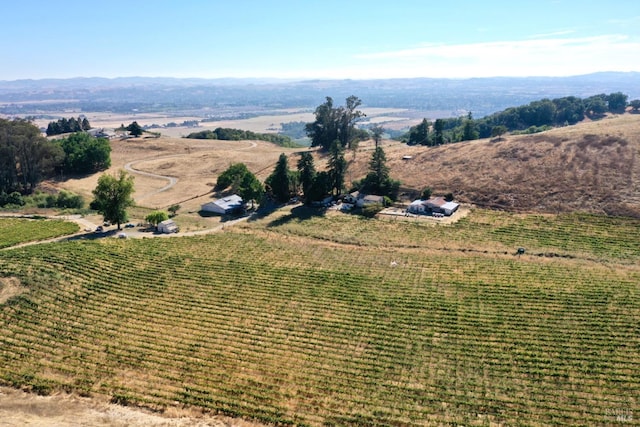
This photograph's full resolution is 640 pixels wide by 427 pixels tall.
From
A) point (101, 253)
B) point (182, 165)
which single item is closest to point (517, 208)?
point (101, 253)

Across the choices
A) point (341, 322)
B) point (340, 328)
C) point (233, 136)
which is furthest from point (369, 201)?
point (233, 136)

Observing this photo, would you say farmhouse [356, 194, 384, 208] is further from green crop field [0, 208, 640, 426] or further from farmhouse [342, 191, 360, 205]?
green crop field [0, 208, 640, 426]

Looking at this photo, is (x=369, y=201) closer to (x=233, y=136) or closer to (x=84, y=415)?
(x=84, y=415)

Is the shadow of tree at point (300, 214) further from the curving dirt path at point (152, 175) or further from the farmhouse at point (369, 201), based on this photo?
the curving dirt path at point (152, 175)

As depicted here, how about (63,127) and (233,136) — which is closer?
(63,127)

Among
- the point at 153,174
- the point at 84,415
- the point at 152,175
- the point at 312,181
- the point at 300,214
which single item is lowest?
the point at 84,415

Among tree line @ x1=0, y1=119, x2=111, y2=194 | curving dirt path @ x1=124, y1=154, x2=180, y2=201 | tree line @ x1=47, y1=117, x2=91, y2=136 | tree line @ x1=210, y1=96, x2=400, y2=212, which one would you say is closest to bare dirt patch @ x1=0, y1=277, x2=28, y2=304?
tree line @ x1=210, y1=96, x2=400, y2=212
